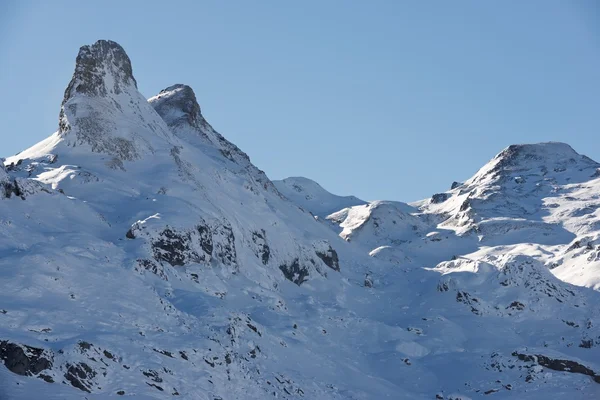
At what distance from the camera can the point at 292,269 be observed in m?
76.9

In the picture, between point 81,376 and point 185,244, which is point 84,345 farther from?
point 185,244

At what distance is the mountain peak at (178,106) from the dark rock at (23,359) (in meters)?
67.3

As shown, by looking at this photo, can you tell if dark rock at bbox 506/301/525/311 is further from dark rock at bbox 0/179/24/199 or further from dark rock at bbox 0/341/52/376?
dark rock at bbox 0/341/52/376

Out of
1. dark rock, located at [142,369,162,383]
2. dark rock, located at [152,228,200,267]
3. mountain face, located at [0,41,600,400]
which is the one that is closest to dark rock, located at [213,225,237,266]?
mountain face, located at [0,41,600,400]

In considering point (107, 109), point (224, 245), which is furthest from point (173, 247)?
point (107, 109)

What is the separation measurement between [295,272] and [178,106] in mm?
36898

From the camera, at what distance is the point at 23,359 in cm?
3356

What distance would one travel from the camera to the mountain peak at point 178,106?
334 feet

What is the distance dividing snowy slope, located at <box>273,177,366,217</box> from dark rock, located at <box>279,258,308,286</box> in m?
81.1

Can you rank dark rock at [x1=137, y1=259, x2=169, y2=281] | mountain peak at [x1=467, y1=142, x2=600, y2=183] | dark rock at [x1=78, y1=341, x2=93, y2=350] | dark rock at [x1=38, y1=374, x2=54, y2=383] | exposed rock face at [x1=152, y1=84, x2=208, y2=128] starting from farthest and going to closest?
mountain peak at [x1=467, y1=142, x2=600, y2=183]
exposed rock face at [x1=152, y1=84, x2=208, y2=128]
dark rock at [x1=137, y1=259, x2=169, y2=281]
dark rock at [x1=78, y1=341, x2=93, y2=350]
dark rock at [x1=38, y1=374, x2=54, y2=383]

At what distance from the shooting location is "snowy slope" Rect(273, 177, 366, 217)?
6540 inches

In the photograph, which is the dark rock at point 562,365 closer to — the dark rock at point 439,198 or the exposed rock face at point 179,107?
the exposed rock face at point 179,107

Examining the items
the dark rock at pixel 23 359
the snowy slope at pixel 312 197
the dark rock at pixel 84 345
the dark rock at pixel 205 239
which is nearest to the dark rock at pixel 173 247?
the dark rock at pixel 205 239

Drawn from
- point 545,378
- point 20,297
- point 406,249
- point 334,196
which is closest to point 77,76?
point 20,297
